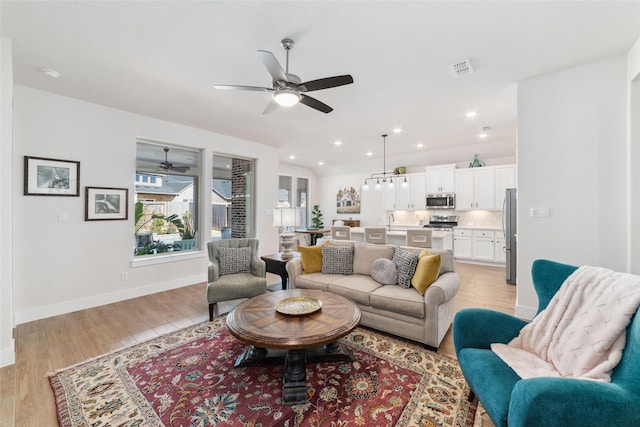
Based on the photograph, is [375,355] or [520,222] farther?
[520,222]

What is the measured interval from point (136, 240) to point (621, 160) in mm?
6127

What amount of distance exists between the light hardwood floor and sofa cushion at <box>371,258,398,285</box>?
761 mm

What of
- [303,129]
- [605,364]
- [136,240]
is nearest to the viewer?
[605,364]

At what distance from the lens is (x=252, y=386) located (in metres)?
1.94

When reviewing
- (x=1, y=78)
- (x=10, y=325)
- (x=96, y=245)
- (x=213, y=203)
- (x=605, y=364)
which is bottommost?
(x=10, y=325)

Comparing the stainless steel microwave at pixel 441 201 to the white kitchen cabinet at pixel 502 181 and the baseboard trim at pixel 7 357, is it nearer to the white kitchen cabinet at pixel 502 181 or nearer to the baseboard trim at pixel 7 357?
the white kitchen cabinet at pixel 502 181

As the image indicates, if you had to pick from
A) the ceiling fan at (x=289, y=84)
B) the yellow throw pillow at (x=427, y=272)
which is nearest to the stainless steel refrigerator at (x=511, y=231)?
the yellow throw pillow at (x=427, y=272)

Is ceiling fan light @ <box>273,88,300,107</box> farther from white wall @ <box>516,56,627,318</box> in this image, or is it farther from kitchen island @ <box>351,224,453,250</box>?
kitchen island @ <box>351,224,453,250</box>

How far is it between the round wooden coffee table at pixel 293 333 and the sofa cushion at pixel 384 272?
28.8 inches

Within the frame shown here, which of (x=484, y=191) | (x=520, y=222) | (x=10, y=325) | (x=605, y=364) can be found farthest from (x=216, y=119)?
(x=484, y=191)

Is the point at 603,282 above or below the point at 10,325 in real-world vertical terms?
above

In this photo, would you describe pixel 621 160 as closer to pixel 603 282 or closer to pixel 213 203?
pixel 603 282

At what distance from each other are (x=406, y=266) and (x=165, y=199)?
3979 millimetres

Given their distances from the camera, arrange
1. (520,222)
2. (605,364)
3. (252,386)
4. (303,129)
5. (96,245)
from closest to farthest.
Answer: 1. (605,364)
2. (252,386)
3. (520,222)
4. (96,245)
5. (303,129)
